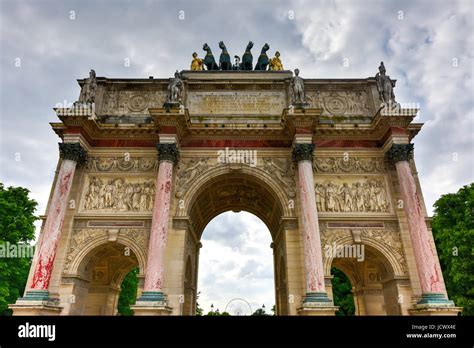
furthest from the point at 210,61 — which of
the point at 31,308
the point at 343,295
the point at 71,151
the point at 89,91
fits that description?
the point at 343,295

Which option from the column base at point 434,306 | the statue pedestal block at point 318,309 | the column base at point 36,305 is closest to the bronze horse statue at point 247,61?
the statue pedestal block at point 318,309

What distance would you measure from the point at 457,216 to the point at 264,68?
1764 cm

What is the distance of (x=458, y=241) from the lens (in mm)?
22016

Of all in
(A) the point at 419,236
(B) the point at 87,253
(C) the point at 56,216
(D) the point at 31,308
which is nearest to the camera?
(D) the point at 31,308

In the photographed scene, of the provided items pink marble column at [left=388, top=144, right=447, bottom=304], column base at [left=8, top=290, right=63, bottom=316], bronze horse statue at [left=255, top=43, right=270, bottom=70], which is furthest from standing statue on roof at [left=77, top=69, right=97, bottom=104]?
pink marble column at [left=388, top=144, right=447, bottom=304]

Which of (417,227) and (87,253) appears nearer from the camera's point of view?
(417,227)

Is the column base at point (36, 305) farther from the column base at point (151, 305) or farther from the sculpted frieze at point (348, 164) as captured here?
the sculpted frieze at point (348, 164)

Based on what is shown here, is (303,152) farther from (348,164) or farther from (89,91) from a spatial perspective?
(89,91)

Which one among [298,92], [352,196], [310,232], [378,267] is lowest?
[378,267]

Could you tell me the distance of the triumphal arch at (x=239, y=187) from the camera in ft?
50.3

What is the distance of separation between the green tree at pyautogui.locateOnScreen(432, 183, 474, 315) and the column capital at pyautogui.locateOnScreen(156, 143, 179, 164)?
19031mm

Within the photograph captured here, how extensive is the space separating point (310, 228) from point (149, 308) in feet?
26.0

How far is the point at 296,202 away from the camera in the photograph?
17.3 metres

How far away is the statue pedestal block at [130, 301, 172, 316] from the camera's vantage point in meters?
13.5
